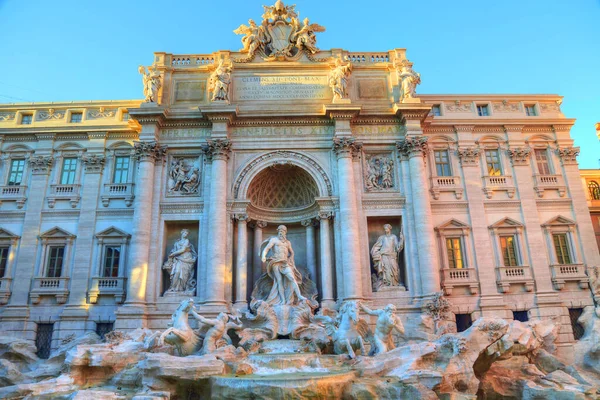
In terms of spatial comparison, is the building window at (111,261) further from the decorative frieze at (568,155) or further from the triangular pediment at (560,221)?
the decorative frieze at (568,155)

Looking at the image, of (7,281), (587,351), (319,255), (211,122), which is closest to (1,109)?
(7,281)

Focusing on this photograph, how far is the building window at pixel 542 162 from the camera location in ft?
74.2

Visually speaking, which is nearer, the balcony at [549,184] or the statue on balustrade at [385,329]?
the statue on balustrade at [385,329]

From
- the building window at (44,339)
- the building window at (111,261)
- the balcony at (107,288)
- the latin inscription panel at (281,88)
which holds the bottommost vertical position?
the building window at (44,339)

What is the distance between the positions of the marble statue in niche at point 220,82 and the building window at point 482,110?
44.3 feet

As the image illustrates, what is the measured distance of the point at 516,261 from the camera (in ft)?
68.5

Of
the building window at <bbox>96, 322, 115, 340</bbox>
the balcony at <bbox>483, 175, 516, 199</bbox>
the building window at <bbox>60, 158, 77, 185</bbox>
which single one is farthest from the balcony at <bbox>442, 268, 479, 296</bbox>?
the building window at <bbox>60, 158, 77, 185</bbox>

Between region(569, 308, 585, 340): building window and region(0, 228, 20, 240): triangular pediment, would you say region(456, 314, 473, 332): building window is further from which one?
region(0, 228, 20, 240): triangular pediment

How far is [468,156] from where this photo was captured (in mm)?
22328

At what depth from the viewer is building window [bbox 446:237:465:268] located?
20719 mm

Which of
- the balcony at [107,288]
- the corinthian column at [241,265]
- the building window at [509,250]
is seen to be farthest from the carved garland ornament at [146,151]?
the building window at [509,250]

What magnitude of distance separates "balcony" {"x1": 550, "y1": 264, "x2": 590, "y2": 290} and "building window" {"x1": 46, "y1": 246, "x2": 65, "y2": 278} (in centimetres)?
2349

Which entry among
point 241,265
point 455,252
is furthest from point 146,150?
point 455,252

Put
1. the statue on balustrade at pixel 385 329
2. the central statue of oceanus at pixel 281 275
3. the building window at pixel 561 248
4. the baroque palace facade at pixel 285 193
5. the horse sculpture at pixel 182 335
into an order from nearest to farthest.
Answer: the horse sculpture at pixel 182 335 → the statue on balustrade at pixel 385 329 → the central statue of oceanus at pixel 281 275 → the baroque palace facade at pixel 285 193 → the building window at pixel 561 248
